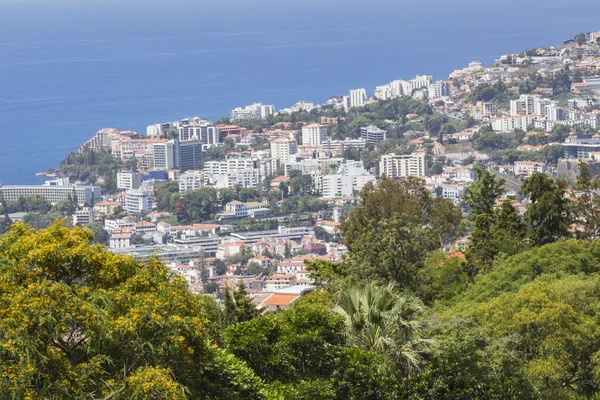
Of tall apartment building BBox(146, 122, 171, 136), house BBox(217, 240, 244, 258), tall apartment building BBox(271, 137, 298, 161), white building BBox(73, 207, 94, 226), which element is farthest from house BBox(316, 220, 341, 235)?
tall apartment building BBox(146, 122, 171, 136)

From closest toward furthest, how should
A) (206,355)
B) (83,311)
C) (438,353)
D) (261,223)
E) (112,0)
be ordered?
(83,311) < (206,355) < (438,353) < (261,223) < (112,0)

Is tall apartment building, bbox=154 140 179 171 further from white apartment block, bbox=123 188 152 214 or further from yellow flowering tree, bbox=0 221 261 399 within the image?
yellow flowering tree, bbox=0 221 261 399

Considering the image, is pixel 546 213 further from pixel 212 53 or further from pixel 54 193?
pixel 212 53

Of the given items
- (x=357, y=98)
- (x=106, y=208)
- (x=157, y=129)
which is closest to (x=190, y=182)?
(x=106, y=208)

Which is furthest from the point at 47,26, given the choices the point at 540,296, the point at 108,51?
the point at 540,296

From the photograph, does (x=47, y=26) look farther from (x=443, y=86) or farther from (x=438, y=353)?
(x=438, y=353)
